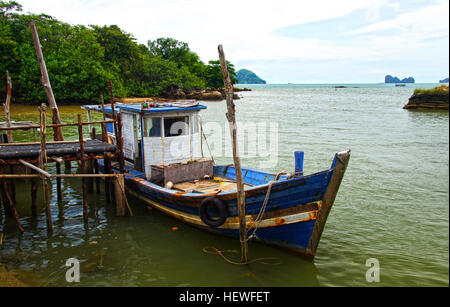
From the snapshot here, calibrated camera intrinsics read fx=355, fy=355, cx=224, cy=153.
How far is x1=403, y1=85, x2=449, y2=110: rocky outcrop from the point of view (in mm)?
42844

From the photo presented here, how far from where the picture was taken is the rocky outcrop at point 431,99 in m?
42.8

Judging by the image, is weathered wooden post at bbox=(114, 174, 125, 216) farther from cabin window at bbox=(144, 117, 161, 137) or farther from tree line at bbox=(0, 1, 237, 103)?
tree line at bbox=(0, 1, 237, 103)

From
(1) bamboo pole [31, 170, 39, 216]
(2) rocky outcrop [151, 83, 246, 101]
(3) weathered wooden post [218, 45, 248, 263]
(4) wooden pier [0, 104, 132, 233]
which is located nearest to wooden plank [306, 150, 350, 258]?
(3) weathered wooden post [218, 45, 248, 263]

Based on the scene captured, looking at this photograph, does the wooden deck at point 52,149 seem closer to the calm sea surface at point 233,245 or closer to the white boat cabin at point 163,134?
the white boat cabin at point 163,134

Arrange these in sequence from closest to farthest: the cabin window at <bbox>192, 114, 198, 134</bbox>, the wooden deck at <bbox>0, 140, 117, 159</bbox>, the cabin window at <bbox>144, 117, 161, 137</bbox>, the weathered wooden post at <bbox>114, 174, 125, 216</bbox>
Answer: the wooden deck at <bbox>0, 140, 117, 159</bbox>
the weathered wooden post at <bbox>114, 174, 125, 216</bbox>
the cabin window at <bbox>144, 117, 161, 137</bbox>
the cabin window at <bbox>192, 114, 198, 134</bbox>

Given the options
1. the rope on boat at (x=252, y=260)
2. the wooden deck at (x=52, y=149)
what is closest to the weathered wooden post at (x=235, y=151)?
the rope on boat at (x=252, y=260)

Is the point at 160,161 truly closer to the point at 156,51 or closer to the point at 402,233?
the point at 402,233

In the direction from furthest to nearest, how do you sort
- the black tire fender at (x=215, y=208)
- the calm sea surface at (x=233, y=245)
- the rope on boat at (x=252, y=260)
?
the black tire fender at (x=215, y=208)
the rope on boat at (x=252, y=260)
the calm sea surface at (x=233, y=245)

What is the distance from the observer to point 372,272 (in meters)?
8.05

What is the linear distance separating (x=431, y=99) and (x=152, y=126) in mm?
43650

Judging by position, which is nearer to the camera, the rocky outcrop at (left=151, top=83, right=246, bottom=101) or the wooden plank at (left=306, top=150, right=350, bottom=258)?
the wooden plank at (left=306, top=150, right=350, bottom=258)

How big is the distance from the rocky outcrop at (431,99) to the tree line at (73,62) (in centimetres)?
4088

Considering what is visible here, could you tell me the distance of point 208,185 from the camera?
11.3 metres

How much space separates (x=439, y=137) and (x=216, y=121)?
70.0 ft
